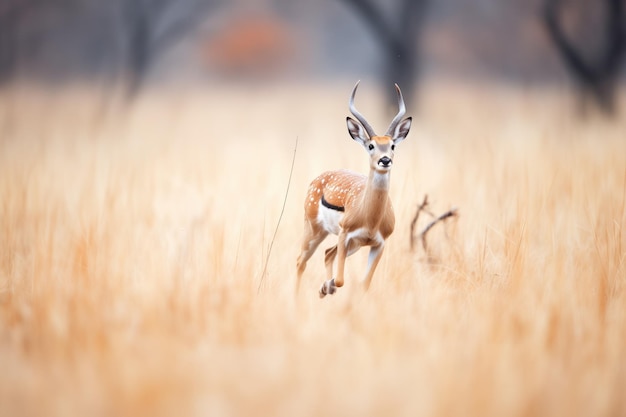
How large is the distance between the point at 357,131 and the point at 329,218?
2.05 ft

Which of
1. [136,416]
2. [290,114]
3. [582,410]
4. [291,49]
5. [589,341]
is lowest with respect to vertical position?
[136,416]

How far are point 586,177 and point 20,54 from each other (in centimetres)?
2332

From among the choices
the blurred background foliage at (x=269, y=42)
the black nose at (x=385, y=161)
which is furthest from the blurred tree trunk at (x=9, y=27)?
the black nose at (x=385, y=161)

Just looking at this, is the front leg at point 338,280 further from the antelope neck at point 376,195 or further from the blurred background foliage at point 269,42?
the blurred background foliage at point 269,42

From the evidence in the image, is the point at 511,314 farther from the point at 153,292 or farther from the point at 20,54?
the point at 20,54

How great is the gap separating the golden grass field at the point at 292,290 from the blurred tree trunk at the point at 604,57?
5344 mm

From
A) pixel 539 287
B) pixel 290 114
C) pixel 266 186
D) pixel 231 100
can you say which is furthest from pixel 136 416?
pixel 231 100

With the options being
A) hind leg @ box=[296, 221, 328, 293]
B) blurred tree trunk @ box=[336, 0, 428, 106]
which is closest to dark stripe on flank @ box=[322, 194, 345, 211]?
hind leg @ box=[296, 221, 328, 293]

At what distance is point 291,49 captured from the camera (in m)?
29.1

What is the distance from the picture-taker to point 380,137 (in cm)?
446

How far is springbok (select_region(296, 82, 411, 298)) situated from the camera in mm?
4512

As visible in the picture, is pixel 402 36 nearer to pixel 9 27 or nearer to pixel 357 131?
pixel 357 131

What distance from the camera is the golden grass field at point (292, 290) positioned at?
333 cm

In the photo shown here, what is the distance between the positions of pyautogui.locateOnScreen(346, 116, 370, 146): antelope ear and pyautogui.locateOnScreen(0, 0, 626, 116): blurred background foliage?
9.94 m
